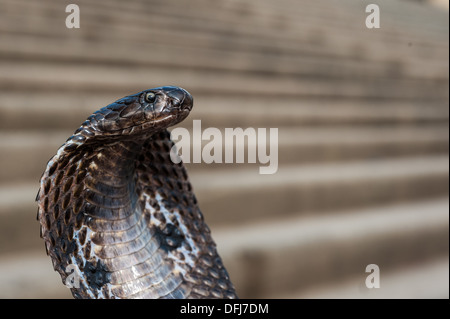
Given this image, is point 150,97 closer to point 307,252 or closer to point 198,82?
point 307,252

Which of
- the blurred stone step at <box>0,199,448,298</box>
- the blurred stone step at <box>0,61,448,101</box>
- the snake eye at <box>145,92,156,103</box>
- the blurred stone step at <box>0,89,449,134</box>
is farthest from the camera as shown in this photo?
the blurred stone step at <box>0,61,448,101</box>

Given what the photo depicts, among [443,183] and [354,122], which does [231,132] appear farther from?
[443,183]

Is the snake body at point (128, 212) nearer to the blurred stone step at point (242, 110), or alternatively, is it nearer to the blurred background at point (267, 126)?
the blurred background at point (267, 126)

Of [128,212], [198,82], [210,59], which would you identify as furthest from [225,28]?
[128,212]

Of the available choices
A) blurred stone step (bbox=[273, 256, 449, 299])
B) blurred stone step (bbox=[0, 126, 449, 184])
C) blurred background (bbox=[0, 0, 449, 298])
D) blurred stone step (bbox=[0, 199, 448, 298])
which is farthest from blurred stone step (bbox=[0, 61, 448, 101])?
blurred stone step (bbox=[273, 256, 449, 299])

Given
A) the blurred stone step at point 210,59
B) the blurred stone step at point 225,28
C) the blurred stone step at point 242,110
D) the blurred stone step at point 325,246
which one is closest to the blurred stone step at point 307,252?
the blurred stone step at point 325,246

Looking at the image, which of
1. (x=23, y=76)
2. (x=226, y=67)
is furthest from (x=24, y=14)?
(x=226, y=67)

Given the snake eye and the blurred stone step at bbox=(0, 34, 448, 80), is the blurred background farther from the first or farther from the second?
the snake eye
